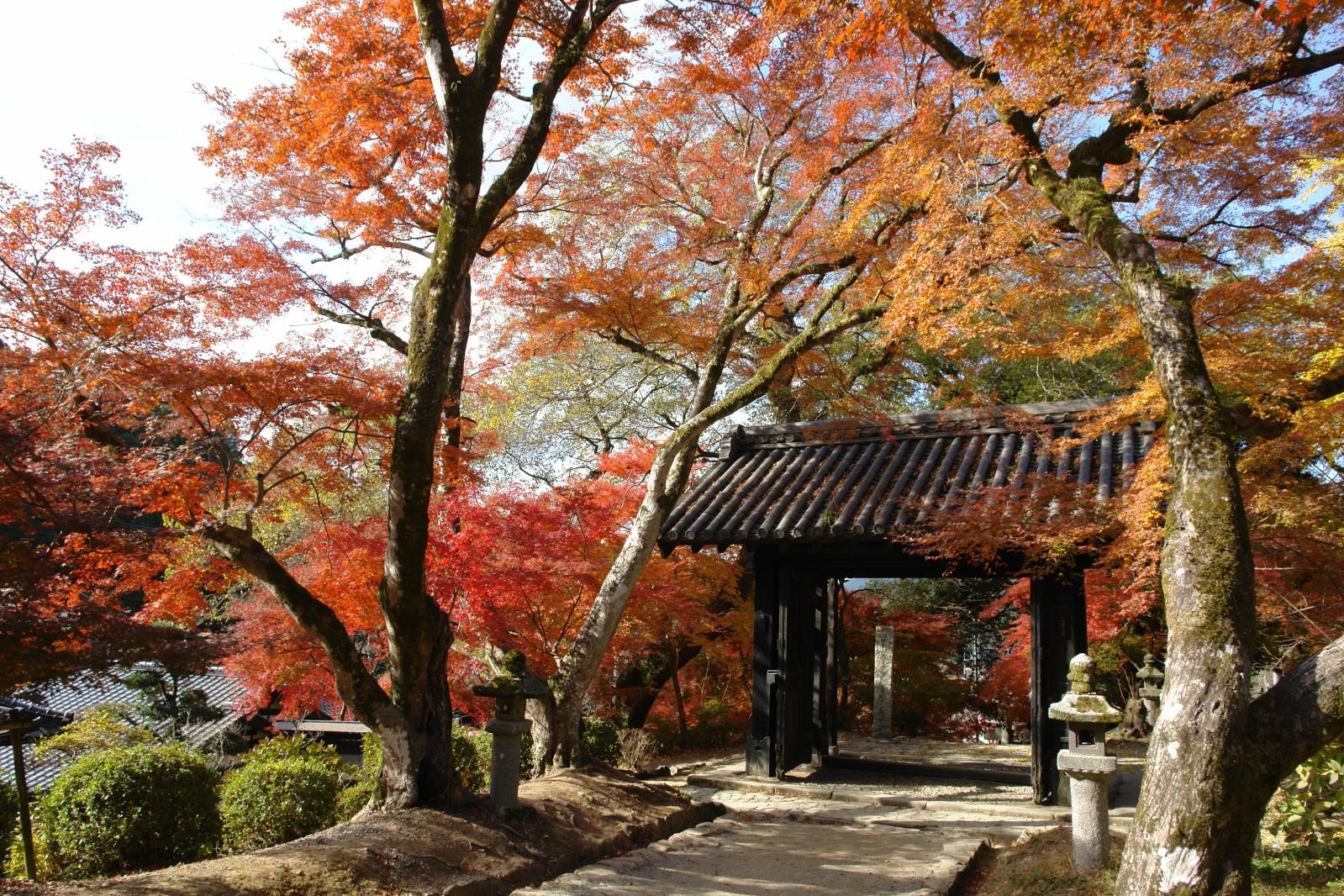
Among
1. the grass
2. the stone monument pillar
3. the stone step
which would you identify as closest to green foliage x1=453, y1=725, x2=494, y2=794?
the stone step

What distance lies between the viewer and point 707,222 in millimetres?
10578

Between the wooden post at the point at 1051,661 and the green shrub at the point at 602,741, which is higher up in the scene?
the wooden post at the point at 1051,661

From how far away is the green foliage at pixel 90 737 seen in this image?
8281 mm

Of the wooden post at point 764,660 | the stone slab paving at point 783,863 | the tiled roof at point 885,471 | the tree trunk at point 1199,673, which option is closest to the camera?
the tree trunk at point 1199,673

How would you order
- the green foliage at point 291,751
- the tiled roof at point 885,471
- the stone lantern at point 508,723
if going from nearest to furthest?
the stone lantern at point 508,723, the green foliage at point 291,751, the tiled roof at point 885,471

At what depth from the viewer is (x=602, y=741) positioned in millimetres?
10797

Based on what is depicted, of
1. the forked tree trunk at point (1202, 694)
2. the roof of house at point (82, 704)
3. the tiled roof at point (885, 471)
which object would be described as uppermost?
the tiled roof at point (885, 471)

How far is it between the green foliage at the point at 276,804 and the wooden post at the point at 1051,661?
613 cm

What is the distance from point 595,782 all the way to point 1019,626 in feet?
30.1

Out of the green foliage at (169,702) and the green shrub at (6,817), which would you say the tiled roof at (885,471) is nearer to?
the green shrub at (6,817)

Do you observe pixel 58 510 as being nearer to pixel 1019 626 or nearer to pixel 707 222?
pixel 707 222

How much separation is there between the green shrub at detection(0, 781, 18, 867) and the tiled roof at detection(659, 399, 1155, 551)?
224 inches

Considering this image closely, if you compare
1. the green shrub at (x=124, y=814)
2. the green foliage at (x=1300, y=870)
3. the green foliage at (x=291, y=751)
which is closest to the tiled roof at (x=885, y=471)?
the green foliage at (x=1300, y=870)

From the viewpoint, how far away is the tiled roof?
827cm
